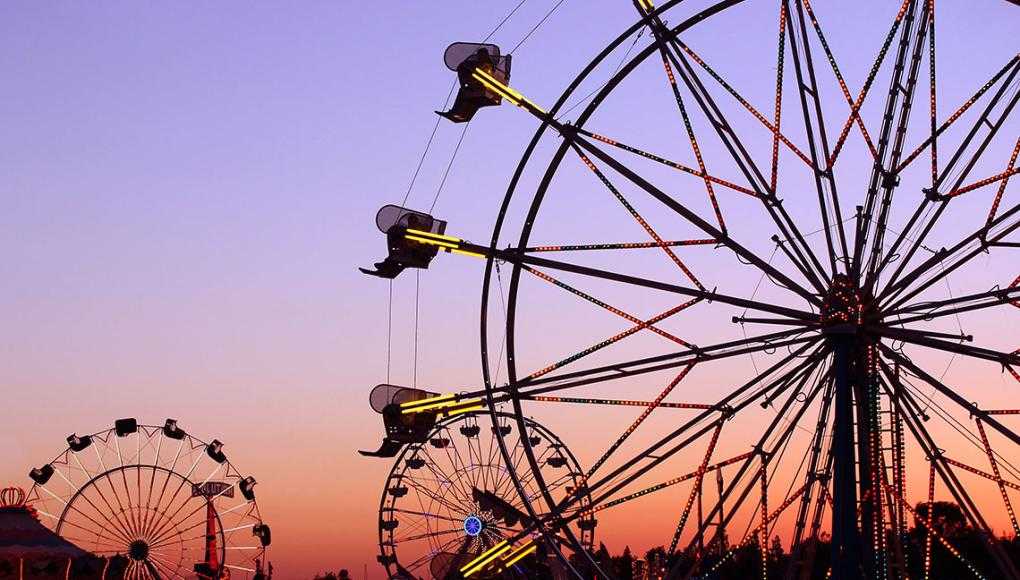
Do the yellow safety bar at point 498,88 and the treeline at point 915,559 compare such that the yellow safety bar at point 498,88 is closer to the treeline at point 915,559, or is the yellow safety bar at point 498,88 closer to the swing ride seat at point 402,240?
the swing ride seat at point 402,240

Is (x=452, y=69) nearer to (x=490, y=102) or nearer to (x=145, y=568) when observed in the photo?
(x=490, y=102)

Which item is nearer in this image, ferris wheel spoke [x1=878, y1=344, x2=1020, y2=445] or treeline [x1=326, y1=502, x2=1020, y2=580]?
ferris wheel spoke [x1=878, y1=344, x2=1020, y2=445]

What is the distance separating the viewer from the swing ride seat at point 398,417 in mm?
24209

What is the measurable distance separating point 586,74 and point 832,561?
816 cm

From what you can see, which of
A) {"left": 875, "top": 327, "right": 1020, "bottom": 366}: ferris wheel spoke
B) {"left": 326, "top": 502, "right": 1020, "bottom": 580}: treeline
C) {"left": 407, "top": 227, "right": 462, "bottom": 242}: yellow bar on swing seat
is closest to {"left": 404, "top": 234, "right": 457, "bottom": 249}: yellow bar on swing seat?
{"left": 407, "top": 227, "right": 462, "bottom": 242}: yellow bar on swing seat

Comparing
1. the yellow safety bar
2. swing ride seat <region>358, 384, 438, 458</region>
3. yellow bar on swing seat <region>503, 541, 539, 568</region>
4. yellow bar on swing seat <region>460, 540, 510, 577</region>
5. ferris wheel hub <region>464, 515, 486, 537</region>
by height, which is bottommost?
yellow bar on swing seat <region>460, 540, 510, 577</region>

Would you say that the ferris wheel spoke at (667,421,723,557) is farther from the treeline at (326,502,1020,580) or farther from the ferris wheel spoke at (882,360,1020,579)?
the treeline at (326,502,1020,580)

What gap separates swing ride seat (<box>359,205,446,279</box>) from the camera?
2406 centimetres

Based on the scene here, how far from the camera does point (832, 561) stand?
779 inches

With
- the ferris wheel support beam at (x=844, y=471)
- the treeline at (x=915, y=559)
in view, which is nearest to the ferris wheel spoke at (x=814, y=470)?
the ferris wheel support beam at (x=844, y=471)

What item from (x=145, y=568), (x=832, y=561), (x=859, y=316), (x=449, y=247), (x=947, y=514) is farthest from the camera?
(x=947, y=514)

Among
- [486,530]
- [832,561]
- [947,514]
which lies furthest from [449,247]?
[947,514]

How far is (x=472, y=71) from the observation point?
23938 mm

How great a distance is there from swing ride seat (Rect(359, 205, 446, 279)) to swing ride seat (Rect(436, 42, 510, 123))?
5.86 ft
